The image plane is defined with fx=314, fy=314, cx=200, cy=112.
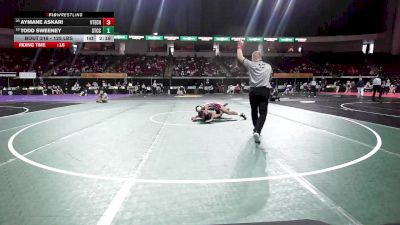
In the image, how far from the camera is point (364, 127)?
8.77 meters

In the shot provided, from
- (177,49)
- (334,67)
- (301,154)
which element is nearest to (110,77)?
(177,49)

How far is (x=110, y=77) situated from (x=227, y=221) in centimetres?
3824

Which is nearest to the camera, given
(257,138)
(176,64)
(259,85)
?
(257,138)

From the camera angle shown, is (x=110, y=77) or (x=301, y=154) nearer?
(x=301, y=154)

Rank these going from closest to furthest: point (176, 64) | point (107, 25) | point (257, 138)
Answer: point (257, 138) < point (107, 25) < point (176, 64)

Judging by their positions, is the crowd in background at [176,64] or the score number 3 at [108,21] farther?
the crowd in background at [176,64]

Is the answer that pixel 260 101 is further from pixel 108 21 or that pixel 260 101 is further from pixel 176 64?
pixel 176 64

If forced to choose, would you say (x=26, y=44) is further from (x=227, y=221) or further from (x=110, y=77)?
(x=227, y=221)
